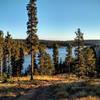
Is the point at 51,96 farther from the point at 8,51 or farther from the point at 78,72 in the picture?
the point at 8,51

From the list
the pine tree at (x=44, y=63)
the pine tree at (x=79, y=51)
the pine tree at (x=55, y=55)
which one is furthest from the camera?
the pine tree at (x=55, y=55)

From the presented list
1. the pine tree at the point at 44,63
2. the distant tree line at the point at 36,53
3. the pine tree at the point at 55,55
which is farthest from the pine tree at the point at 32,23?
the pine tree at the point at 55,55

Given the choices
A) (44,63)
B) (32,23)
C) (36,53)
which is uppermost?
(32,23)

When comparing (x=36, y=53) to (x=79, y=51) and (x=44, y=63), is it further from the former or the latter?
(x=44, y=63)

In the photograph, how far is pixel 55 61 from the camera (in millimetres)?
A: 134875

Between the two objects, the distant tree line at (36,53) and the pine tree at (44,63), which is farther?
the pine tree at (44,63)

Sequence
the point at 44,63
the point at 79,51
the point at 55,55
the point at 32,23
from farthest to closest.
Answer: the point at 55,55 < the point at 44,63 < the point at 79,51 < the point at 32,23

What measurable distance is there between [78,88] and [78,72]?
70857 mm

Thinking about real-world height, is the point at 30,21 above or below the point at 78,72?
above

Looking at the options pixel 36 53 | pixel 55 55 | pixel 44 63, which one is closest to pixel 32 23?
pixel 36 53

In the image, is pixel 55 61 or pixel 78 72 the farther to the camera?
pixel 55 61

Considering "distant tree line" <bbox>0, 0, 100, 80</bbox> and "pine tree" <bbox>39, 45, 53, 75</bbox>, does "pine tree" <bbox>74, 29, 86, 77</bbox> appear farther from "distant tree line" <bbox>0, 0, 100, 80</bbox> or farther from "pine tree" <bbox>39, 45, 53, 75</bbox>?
"pine tree" <bbox>39, 45, 53, 75</bbox>

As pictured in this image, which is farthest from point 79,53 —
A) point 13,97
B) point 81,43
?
point 13,97

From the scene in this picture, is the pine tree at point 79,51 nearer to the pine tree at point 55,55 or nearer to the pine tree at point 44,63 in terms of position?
the pine tree at point 44,63
